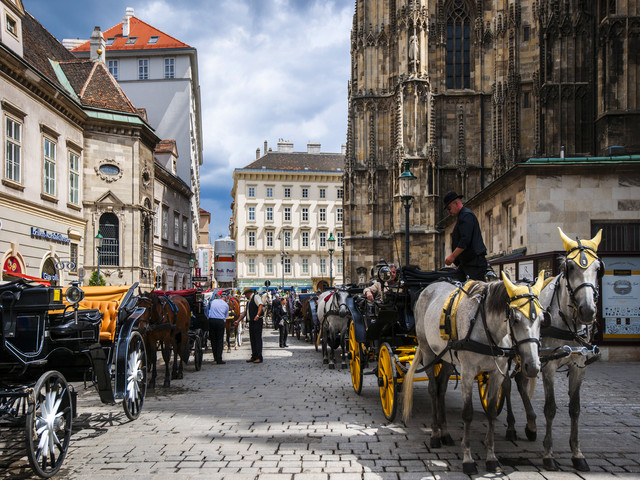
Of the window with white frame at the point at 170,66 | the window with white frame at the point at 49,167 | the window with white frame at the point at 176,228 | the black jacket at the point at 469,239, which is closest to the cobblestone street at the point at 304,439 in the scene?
the black jacket at the point at 469,239

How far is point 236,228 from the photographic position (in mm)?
81625

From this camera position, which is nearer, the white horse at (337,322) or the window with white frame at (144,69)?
the white horse at (337,322)

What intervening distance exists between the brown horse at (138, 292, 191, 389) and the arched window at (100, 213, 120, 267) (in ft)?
58.1

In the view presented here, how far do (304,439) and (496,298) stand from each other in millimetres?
2811

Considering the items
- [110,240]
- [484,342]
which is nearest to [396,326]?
[484,342]

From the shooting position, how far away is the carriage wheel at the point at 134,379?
7.68m

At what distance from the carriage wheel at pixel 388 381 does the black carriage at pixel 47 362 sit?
130 inches

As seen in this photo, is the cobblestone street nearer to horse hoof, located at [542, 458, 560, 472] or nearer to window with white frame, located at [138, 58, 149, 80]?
horse hoof, located at [542, 458, 560, 472]

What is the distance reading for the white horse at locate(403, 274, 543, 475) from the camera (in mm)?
5066

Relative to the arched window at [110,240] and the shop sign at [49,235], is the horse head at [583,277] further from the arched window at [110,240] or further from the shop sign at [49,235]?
the arched window at [110,240]

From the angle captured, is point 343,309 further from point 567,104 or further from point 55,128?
point 567,104

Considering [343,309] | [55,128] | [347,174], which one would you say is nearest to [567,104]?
[347,174]

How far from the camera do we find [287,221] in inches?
3209

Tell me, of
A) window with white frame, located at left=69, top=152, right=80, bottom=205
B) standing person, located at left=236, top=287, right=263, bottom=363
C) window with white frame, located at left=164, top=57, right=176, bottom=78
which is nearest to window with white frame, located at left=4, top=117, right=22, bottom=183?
window with white frame, located at left=69, top=152, right=80, bottom=205
